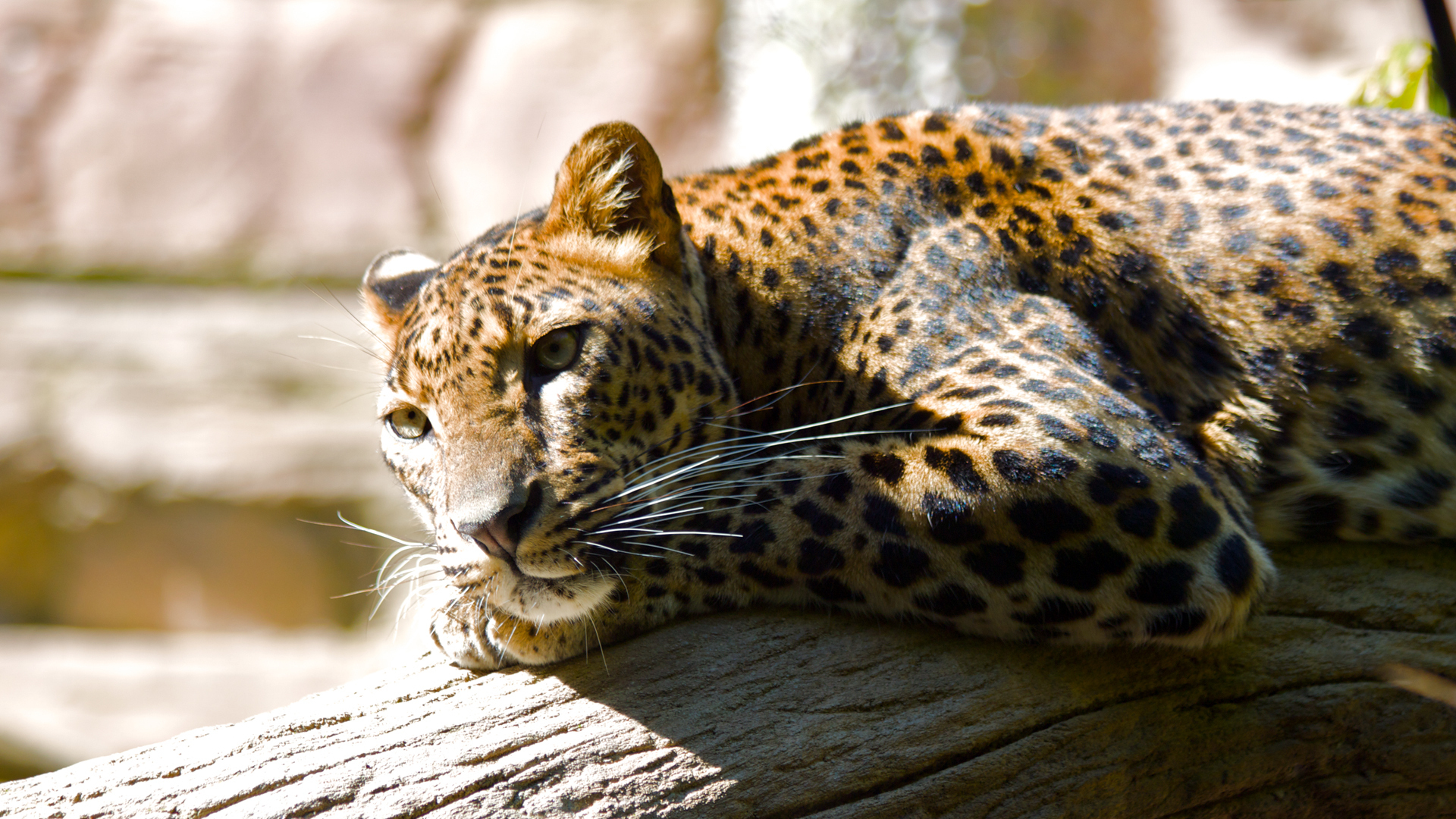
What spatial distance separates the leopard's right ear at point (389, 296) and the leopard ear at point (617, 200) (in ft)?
2.14

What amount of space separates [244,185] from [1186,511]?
14.6 m

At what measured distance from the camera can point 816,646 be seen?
4066 mm

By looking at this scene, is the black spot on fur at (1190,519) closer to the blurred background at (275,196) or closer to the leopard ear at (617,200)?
the leopard ear at (617,200)

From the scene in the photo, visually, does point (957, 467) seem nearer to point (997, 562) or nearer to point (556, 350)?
point (997, 562)

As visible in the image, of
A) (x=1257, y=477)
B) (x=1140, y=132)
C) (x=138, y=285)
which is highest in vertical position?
(x=138, y=285)

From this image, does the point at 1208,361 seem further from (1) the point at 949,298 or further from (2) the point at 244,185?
(2) the point at 244,185

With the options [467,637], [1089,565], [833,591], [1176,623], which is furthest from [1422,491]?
[467,637]

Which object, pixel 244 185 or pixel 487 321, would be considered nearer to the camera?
pixel 487 321

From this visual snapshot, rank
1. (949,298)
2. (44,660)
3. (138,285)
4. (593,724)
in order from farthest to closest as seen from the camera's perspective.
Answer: (138,285), (44,660), (949,298), (593,724)

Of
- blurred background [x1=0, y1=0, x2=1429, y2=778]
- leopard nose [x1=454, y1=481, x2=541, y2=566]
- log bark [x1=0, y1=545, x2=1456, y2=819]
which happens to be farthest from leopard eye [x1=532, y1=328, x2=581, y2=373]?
blurred background [x1=0, y1=0, x2=1429, y2=778]

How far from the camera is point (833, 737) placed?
3842 millimetres

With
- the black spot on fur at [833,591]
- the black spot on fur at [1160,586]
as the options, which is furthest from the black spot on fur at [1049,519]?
the black spot on fur at [833,591]

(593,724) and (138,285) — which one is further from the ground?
(138,285)

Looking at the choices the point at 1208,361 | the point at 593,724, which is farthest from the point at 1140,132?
the point at 593,724
